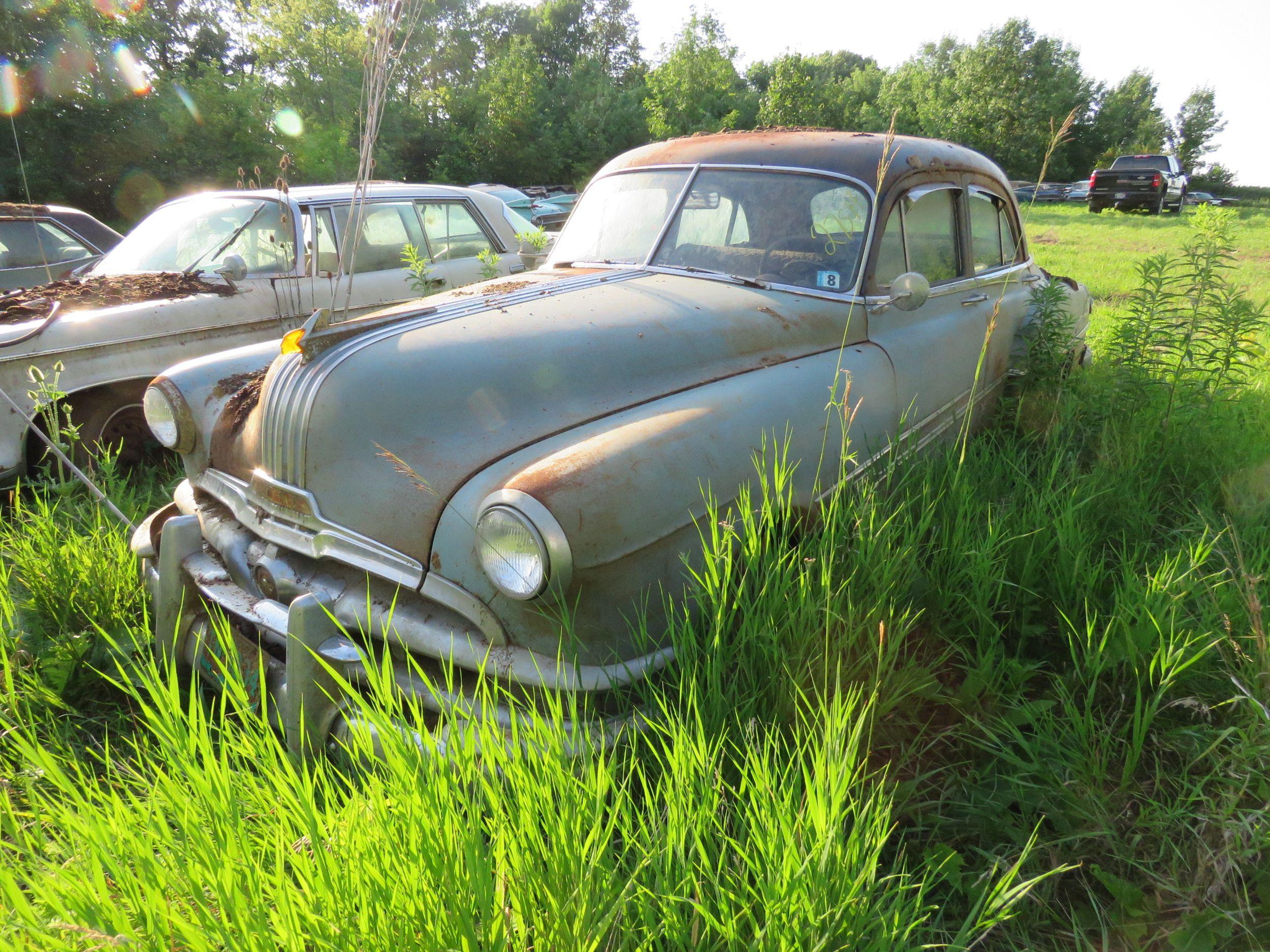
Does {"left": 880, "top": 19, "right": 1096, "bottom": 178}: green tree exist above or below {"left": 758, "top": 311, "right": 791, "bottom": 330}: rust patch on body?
above

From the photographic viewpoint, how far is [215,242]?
5199 millimetres

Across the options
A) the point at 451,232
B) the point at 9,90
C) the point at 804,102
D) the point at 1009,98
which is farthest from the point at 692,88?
the point at 451,232

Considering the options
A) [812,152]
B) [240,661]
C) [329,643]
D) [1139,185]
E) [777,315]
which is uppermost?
[1139,185]

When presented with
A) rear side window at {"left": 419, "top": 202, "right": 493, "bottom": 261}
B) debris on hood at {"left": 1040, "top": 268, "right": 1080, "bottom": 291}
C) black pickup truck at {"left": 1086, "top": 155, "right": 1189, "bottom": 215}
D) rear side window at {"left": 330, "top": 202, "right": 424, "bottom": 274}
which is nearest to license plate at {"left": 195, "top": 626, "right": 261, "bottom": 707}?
rear side window at {"left": 330, "top": 202, "right": 424, "bottom": 274}

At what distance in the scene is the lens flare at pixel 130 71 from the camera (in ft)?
58.8

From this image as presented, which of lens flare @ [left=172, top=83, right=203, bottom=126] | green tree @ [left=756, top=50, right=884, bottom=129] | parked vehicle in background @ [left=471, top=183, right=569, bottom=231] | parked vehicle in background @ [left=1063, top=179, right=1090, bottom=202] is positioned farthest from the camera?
parked vehicle in background @ [left=1063, top=179, right=1090, bottom=202]

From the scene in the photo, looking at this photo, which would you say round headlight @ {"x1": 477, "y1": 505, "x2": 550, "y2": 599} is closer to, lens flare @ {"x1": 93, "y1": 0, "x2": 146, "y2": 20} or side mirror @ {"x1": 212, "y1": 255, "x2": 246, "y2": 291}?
side mirror @ {"x1": 212, "y1": 255, "x2": 246, "y2": 291}

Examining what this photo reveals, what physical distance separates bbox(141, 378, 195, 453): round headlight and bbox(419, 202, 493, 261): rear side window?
284cm

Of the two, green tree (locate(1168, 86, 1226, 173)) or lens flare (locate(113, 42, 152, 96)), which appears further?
green tree (locate(1168, 86, 1226, 173))

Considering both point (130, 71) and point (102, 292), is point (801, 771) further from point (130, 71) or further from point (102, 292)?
point (130, 71)

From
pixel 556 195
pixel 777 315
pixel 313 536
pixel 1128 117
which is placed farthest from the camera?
pixel 1128 117

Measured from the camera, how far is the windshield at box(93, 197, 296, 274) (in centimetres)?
509

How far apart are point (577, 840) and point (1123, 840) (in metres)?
1.41

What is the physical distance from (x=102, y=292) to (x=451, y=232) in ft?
7.26
